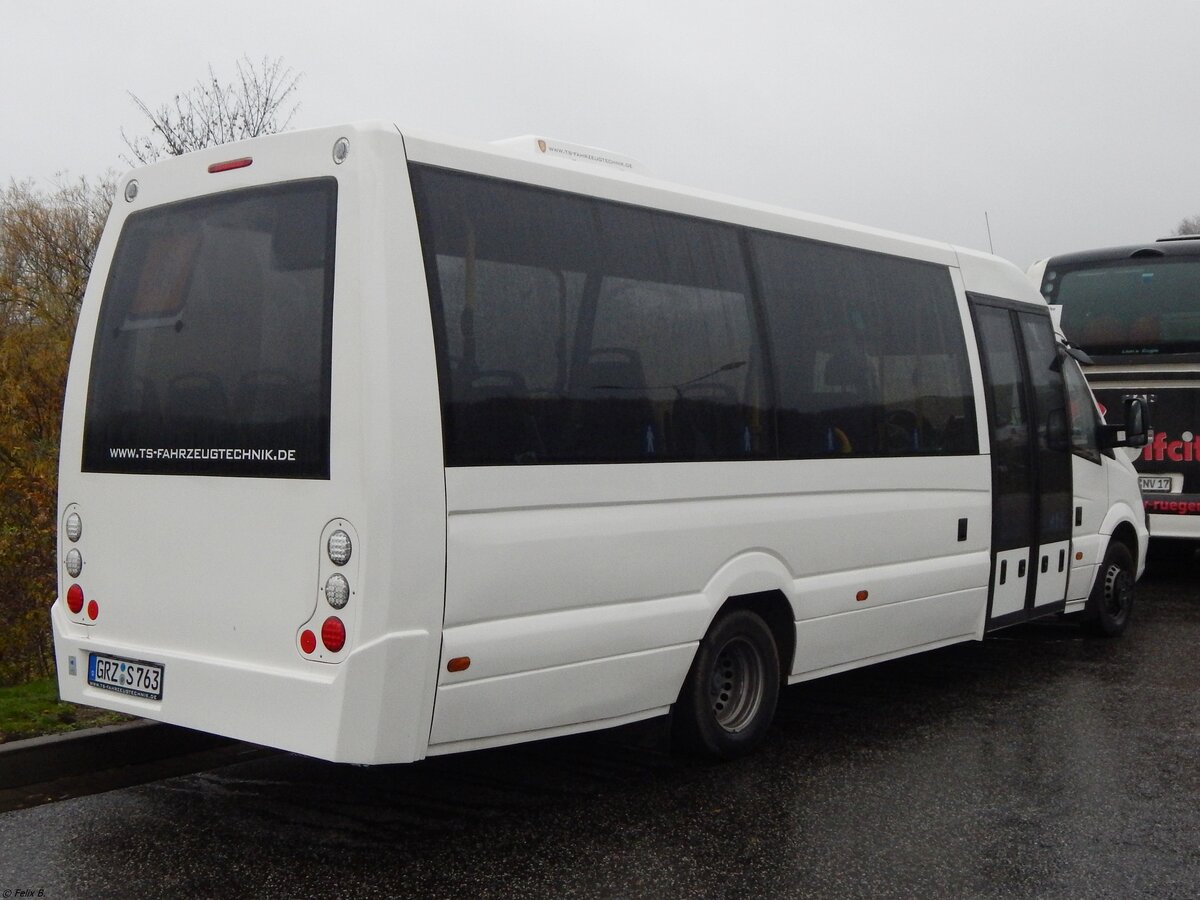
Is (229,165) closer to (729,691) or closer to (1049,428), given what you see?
(729,691)

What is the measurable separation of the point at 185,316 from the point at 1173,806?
473 cm

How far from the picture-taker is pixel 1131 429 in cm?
930

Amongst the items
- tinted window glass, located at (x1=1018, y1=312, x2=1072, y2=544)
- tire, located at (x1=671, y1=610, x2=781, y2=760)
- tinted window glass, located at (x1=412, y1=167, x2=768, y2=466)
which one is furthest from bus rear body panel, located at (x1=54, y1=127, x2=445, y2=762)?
tinted window glass, located at (x1=1018, y1=312, x2=1072, y2=544)

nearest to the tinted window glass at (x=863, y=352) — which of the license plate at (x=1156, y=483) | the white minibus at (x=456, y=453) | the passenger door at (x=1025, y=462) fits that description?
the white minibus at (x=456, y=453)

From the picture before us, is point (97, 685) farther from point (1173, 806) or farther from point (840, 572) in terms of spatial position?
point (1173, 806)

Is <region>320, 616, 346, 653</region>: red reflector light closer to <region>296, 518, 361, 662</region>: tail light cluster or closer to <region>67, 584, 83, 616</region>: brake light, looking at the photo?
<region>296, 518, 361, 662</region>: tail light cluster

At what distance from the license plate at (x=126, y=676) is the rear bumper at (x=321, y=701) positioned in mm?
86

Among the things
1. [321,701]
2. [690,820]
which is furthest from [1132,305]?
[321,701]

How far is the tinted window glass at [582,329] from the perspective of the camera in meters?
4.93

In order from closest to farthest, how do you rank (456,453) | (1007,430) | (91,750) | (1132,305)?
(456,453), (91,750), (1007,430), (1132,305)

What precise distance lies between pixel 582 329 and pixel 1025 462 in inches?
167

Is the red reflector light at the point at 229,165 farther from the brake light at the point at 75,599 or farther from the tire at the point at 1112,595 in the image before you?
the tire at the point at 1112,595

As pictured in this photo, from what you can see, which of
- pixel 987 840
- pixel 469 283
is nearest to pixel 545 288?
pixel 469 283

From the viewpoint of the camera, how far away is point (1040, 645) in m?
9.84
